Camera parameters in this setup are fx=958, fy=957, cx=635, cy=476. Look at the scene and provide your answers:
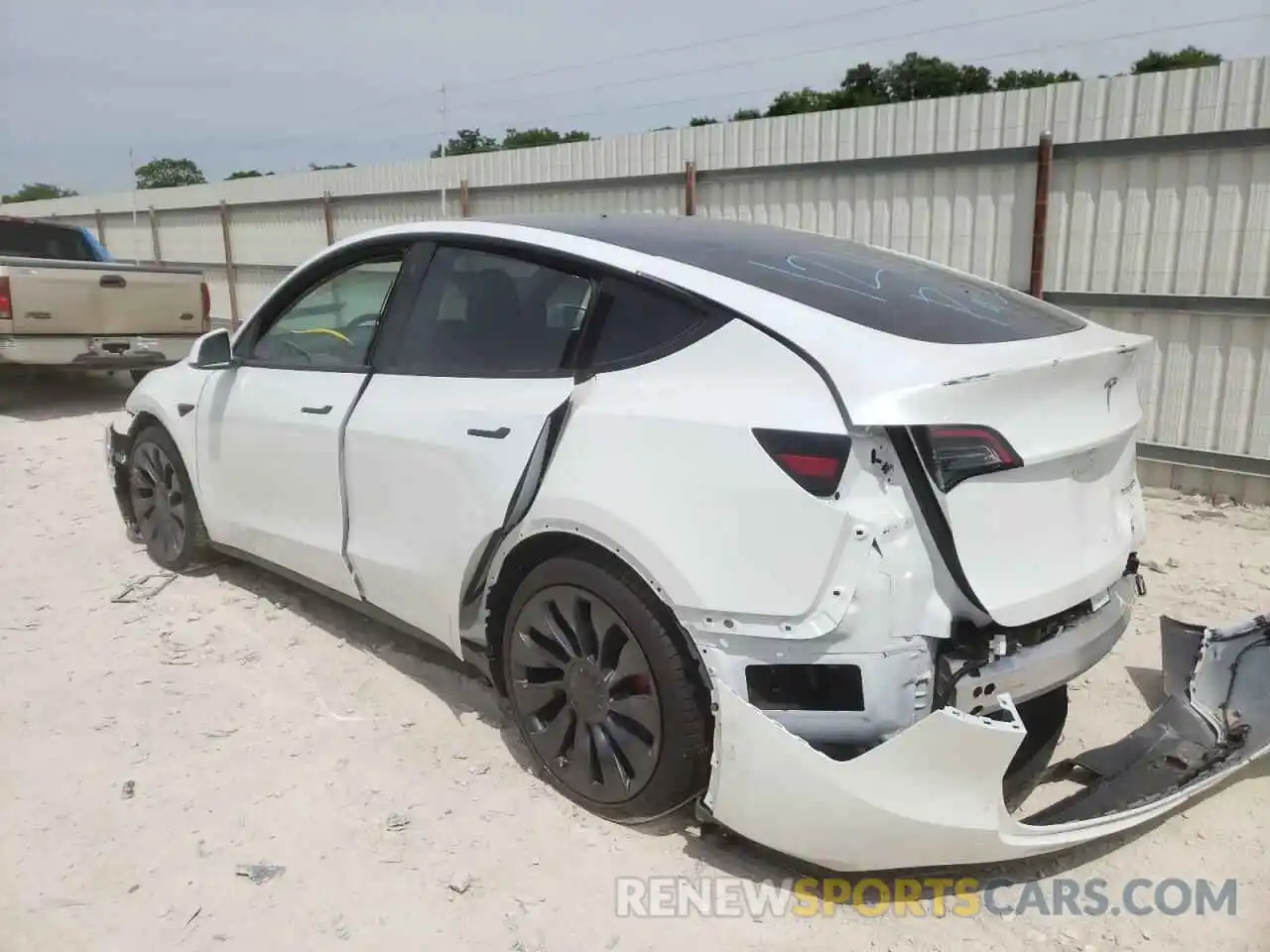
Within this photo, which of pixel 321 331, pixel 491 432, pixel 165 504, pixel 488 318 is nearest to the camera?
pixel 491 432

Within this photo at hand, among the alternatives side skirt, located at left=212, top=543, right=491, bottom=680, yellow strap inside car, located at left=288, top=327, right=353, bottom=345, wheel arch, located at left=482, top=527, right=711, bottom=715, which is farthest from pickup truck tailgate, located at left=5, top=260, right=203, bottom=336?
wheel arch, located at left=482, top=527, right=711, bottom=715

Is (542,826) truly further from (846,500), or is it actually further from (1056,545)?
(1056,545)

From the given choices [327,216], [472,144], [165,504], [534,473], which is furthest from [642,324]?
[472,144]

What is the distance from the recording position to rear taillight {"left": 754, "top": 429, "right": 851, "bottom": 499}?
7.17 feet

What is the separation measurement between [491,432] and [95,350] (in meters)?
7.97

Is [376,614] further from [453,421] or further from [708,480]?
[708,480]

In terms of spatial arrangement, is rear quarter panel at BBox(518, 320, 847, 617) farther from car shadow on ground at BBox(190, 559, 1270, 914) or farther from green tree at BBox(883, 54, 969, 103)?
green tree at BBox(883, 54, 969, 103)

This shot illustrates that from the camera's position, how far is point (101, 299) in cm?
916

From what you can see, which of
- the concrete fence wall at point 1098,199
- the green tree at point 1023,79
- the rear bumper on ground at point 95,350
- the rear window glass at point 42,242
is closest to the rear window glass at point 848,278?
the concrete fence wall at point 1098,199

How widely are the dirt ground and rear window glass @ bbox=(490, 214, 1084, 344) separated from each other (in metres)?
1.26

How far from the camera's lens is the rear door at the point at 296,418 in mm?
3568

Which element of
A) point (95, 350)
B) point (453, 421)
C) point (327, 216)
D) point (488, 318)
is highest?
point (327, 216)

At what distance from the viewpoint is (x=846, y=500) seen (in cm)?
217

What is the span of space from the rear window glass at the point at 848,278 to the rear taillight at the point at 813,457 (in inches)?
15.0
